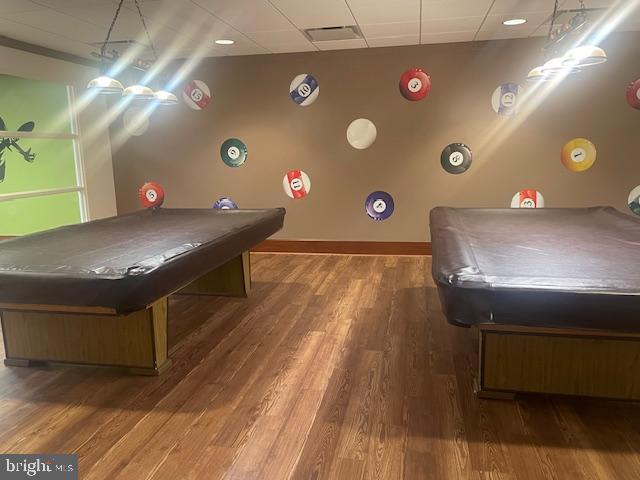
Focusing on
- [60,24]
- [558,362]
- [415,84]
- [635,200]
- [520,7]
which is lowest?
[558,362]

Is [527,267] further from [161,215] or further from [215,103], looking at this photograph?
[215,103]

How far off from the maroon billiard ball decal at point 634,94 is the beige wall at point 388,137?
0.23ft

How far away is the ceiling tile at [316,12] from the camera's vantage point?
3383 millimetres

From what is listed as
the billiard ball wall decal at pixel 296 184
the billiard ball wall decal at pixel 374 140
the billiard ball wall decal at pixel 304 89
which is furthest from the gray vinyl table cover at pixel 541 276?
the billiard ball wall decal at pixel 304 89

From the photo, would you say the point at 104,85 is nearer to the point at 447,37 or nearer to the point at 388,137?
the point at 388,137

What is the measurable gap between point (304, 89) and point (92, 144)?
8.49 feet

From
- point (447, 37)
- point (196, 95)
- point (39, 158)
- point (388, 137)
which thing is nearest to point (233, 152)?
point (196, 95)

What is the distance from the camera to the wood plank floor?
1.80m

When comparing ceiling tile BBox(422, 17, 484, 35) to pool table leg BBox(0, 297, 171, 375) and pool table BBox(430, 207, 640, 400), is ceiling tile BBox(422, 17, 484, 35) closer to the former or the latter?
pool table BBox(430, 207, 640, 400)

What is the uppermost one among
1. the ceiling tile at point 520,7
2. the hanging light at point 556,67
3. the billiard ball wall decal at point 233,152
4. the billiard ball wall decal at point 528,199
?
the ceiling tile at point 520,7

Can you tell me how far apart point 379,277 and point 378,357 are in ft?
5.72

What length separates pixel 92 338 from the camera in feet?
8.41

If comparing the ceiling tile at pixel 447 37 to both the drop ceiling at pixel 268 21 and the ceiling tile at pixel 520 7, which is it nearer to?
the drop ceiling at pixel 268 21

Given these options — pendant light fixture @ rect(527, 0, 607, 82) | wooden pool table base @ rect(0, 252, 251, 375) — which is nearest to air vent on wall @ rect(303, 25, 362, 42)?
pendant light fixture @ rect(527, 0, 607, 82)
